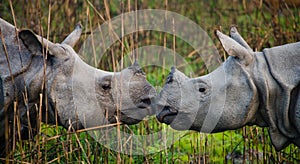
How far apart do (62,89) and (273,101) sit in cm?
135

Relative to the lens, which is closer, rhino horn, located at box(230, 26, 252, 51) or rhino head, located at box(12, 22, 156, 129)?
rhino horn, located at box(230, 26, 252, 51)

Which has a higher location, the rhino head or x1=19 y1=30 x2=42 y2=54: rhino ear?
x1=19 y1=30 x2=42 y2=54: rhino ear

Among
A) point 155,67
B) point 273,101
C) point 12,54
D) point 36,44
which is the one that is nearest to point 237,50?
point 273,101

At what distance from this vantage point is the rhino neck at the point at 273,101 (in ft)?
11.9

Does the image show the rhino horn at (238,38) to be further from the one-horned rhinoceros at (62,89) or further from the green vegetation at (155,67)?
the green vegetation at (155,67)

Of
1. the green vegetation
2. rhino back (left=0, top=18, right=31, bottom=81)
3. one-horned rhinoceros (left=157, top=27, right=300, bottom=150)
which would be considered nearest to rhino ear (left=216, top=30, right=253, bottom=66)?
one-horned rhinoceros (left=157, top=27, right=300, bottom=150)

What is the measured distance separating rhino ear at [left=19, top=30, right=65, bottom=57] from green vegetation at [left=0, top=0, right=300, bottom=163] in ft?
0.67

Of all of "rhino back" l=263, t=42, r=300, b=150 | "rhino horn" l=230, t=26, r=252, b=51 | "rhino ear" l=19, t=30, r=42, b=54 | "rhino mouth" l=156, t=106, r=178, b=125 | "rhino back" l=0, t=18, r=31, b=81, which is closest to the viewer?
"rhino back" l=263, t=42, r=300, b=150

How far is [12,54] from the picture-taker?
13.7 feet

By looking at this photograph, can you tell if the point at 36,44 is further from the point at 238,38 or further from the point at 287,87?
the point at 287,87

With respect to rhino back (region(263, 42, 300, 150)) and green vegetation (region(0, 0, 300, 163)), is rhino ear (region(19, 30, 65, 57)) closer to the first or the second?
green vegetation (region(0, 0, 300, 163))

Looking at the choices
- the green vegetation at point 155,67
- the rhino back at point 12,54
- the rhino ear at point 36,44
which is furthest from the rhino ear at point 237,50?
the rhino back at point 12,54

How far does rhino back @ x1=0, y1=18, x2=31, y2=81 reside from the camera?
410 centimetres

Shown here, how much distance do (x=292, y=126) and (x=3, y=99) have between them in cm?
185
